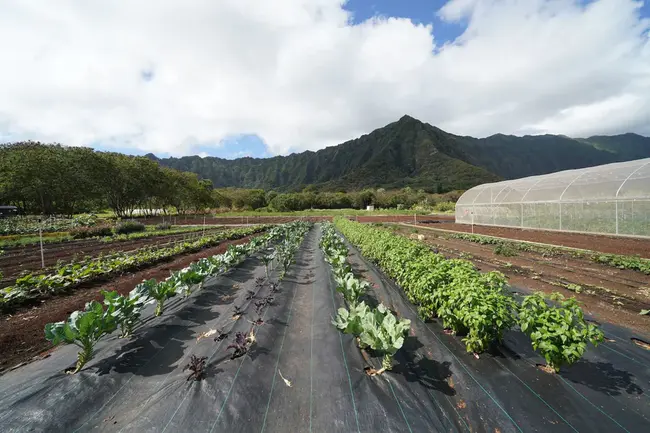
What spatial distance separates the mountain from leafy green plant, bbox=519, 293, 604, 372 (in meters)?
107

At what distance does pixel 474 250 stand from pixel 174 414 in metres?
12.6

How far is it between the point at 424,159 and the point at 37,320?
143 metres

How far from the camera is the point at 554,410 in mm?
2688

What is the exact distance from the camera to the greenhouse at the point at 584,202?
38.9 ft

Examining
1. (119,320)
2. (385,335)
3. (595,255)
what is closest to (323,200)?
(595,255)

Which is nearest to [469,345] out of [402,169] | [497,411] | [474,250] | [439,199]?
[497,411]

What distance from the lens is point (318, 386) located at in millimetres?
3141

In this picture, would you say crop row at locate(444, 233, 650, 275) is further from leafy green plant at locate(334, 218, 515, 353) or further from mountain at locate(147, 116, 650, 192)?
mountain at locate(147, 116, 650, 192)

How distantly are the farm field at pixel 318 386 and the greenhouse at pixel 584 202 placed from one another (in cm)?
1175

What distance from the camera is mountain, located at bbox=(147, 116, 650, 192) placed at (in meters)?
124

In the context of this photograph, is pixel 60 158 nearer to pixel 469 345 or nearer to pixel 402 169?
pixel 469 345

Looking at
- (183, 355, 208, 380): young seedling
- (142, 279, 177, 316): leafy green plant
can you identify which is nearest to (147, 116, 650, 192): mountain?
(142, 279, 177, 316): leafy green plant

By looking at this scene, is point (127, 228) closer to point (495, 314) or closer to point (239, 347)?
point (239, 347)

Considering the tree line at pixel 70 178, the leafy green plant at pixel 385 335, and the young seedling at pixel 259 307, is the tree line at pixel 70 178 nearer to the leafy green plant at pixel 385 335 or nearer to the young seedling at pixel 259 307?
the young seedling at pixel 259 307
